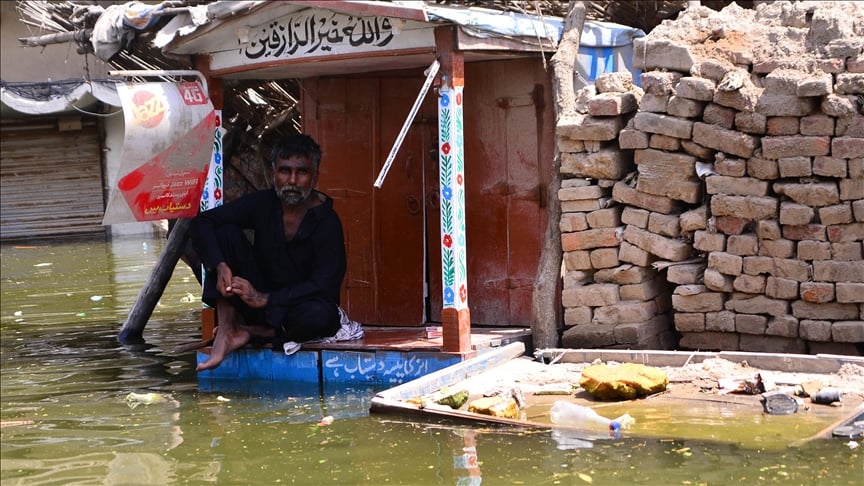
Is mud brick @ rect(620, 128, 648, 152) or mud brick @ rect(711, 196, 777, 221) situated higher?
mud brick @ rect(620, 128, 648, 152)

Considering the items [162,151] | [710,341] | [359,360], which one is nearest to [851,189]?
[710,341]

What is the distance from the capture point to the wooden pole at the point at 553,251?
25.2 ft

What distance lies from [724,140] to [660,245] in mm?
757

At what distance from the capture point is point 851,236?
6.91m

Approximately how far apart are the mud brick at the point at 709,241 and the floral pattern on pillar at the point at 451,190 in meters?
1.44

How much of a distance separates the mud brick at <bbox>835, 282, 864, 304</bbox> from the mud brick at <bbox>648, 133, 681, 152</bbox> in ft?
4.14

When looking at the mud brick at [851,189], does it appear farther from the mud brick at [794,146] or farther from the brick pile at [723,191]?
the mud brick at [794,146]

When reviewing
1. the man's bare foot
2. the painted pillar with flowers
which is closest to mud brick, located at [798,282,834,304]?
the painted pillar with flowers

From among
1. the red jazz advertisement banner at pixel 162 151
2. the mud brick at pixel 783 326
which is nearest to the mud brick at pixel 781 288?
the mud brick at pixel 783 326

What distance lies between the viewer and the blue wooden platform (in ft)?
24.2

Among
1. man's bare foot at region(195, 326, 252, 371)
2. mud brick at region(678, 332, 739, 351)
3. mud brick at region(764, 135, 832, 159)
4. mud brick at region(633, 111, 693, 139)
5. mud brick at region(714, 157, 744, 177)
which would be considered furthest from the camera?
man's bare foot at region(195, 326, 252, 371)

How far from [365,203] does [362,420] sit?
265 cm

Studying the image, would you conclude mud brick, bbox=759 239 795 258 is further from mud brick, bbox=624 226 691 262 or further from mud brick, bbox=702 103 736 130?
mud brick, bbox=702 103 736 130

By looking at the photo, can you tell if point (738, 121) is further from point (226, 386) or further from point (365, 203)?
point (226, 386)
